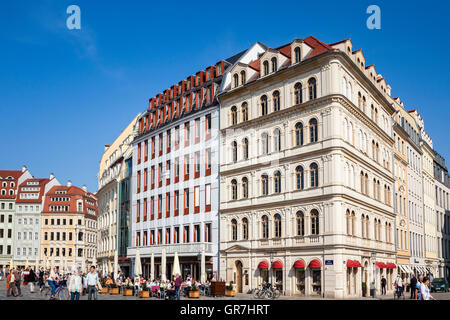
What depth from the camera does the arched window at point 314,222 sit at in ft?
152

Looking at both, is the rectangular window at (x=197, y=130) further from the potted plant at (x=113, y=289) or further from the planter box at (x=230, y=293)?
the planter box at (x=230, y=293)

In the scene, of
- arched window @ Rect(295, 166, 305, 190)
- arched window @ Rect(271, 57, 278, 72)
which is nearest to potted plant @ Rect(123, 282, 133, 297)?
arched window @ Rect(295, 166, 305, 190)

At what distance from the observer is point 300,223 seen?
4766 centimetres

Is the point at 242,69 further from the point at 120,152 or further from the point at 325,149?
the point at 120,152

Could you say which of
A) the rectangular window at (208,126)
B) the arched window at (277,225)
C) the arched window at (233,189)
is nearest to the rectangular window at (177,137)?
the rectangular window at (208,126)

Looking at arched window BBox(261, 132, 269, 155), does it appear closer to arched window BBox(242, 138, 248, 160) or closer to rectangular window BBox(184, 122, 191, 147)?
arched window BBox(242, 138, 248, 160)

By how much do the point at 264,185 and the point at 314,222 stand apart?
6.77 meters

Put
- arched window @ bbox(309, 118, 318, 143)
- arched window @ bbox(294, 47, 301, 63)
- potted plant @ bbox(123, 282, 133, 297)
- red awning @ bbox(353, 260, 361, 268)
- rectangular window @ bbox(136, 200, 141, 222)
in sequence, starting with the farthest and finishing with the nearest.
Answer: rectangular window @ bbox(136, 200, 141, 222)
arched window @ bbox(294, 47, 301, 63)
arched window @ bbox(309, 118, 318, 143)
red awning @ bbox(353, 260, 361, 268)
potted plant @ bbox(123, 282, 133, 297)

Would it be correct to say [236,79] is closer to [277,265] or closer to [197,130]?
[197,130]

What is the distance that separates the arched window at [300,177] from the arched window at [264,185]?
3.52 meters

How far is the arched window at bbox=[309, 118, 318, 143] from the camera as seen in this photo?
4759 centimetres

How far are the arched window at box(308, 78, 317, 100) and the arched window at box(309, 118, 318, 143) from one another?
1.95 metres

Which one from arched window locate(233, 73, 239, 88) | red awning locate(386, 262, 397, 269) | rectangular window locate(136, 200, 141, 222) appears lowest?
red awning locate(386, 262, 397, 269)
